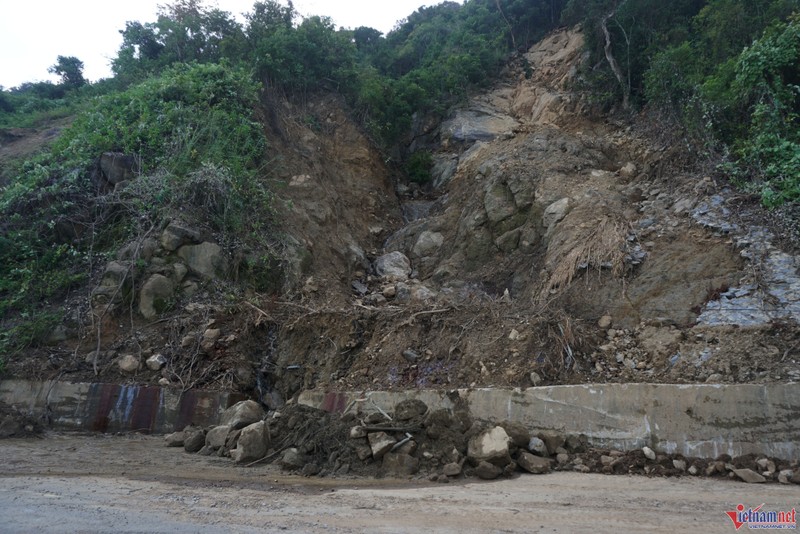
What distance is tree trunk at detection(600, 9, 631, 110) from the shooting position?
1206cm

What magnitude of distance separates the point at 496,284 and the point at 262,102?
790cm

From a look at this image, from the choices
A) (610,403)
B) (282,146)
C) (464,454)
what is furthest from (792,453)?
(282,146)

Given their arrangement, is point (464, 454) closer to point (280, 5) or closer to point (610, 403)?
point (610, 403)

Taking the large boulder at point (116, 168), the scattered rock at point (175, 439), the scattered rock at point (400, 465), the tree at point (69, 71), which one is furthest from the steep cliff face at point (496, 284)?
the tree at point (69, 71)

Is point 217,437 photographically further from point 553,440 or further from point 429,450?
point 553,440

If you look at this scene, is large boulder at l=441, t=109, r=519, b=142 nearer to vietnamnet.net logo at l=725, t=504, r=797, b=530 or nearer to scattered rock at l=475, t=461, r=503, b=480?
scattered rock at l=475, t=461, r=503, b=480

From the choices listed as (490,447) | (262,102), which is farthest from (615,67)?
(490,447)

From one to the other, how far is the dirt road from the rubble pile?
0.70 feet

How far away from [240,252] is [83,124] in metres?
5.50

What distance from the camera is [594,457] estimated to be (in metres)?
5.59

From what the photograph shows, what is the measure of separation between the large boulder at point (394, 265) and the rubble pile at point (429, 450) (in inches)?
181

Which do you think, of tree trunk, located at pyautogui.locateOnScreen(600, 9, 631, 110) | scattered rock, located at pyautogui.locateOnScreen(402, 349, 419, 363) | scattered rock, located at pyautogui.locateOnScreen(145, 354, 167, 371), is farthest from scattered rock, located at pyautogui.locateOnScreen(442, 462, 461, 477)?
tree trunk, located at pyautogui.locateOnScreen(600, 9, 631, 110)

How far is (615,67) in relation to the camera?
40.8ft

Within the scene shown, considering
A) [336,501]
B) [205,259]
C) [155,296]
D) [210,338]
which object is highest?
[205,259]
